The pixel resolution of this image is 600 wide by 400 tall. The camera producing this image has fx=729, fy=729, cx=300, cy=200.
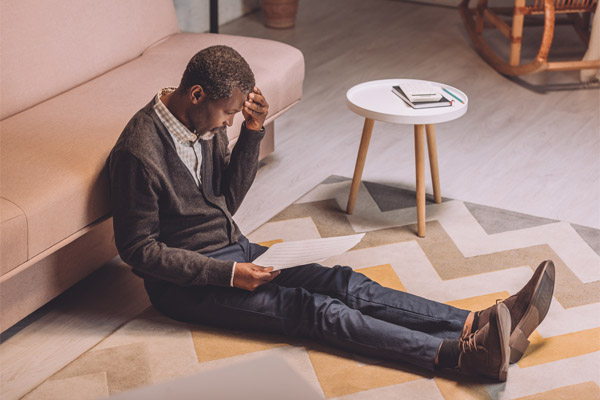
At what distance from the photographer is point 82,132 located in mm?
1874

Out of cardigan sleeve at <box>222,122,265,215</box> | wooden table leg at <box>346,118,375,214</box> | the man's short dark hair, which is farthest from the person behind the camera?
wooden table leg at <box>346,118,375,214</box>

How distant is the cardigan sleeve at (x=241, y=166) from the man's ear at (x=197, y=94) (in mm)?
229

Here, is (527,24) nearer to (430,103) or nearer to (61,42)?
(430,103)

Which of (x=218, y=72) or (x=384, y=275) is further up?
(x=218, y=72)

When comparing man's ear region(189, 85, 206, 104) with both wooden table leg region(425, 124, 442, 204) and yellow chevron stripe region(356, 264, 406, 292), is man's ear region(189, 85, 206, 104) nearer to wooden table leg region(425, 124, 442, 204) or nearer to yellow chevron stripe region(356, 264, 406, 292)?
yellow chevron stripe region(356, 264, 406, 292)

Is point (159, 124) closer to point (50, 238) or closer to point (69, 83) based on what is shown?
point (50, 238)

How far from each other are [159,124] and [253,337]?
0.56 meters

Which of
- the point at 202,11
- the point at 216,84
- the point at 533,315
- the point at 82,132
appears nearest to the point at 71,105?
the point at 82,132

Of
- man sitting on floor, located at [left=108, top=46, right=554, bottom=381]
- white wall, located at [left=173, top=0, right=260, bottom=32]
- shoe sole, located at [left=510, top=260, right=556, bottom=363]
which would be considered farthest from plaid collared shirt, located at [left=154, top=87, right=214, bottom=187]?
white wall, located at [left=173, top=0, right=260, bottom=32]

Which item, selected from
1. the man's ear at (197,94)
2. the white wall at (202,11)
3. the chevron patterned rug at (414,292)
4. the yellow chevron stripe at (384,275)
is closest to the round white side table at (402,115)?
the chevron patterned rug at (414,292)

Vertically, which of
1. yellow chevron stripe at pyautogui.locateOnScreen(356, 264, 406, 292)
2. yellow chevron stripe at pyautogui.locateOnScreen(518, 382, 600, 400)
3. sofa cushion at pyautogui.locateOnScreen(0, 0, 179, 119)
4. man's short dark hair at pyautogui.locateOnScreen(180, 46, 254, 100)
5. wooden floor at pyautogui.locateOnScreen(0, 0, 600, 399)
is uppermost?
man's short dark hair at pyautogui.locateOnScreen(180, 46, 254, 100)

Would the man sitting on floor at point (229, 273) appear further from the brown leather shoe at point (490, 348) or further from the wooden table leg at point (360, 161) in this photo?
the wooden table leg at point (360, 161)

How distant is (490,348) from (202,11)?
301 cm

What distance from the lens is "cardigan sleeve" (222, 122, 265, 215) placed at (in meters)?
1.77
